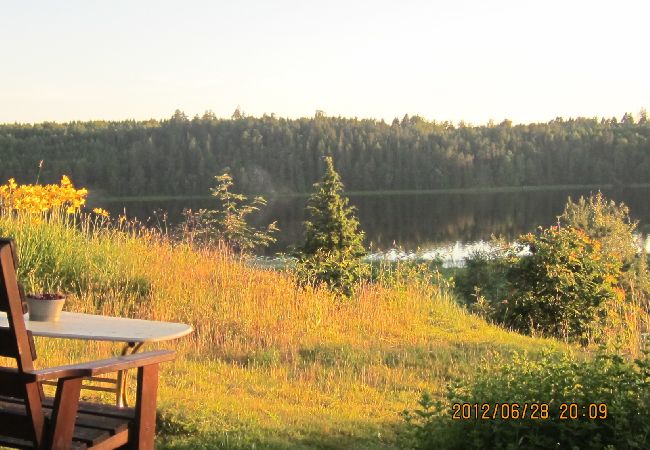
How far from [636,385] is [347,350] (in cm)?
349

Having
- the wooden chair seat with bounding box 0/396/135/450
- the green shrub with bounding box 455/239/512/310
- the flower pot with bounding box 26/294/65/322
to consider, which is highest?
the flower pot with bounding box 26/294/65/322

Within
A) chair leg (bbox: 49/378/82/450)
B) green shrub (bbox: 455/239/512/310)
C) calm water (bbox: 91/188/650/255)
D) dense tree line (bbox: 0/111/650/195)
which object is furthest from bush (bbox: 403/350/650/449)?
dense tree line (bbox: 0/111/650/195)

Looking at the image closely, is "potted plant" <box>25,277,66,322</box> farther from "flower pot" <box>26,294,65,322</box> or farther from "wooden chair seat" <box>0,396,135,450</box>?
"wooden chair seat" <box>0,396,135,450</box>

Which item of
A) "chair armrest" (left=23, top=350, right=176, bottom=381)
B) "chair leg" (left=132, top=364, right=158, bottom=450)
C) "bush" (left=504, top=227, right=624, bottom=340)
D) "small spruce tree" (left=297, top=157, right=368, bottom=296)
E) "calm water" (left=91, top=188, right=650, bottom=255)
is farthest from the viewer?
"calm water" (left=91, top=188, right=650, bottom=255)

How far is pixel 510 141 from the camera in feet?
347

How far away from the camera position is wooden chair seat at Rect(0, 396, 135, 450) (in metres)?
2.51

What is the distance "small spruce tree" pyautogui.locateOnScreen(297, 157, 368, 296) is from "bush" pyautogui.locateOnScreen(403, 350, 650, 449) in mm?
6356

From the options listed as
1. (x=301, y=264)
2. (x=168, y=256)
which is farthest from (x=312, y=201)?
(x=168, y=256)

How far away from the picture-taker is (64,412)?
2.42 m

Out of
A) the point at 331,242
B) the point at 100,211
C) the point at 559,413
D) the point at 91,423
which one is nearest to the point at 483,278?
the point at 331,242

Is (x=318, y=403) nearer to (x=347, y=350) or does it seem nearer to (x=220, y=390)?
(x=220, y=390)

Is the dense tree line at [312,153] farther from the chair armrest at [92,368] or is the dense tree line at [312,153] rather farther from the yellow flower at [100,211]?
the chair armrest at [92,368]

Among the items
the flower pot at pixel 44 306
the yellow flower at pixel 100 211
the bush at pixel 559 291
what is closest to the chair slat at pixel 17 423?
the flower pot at pixel 44 306
